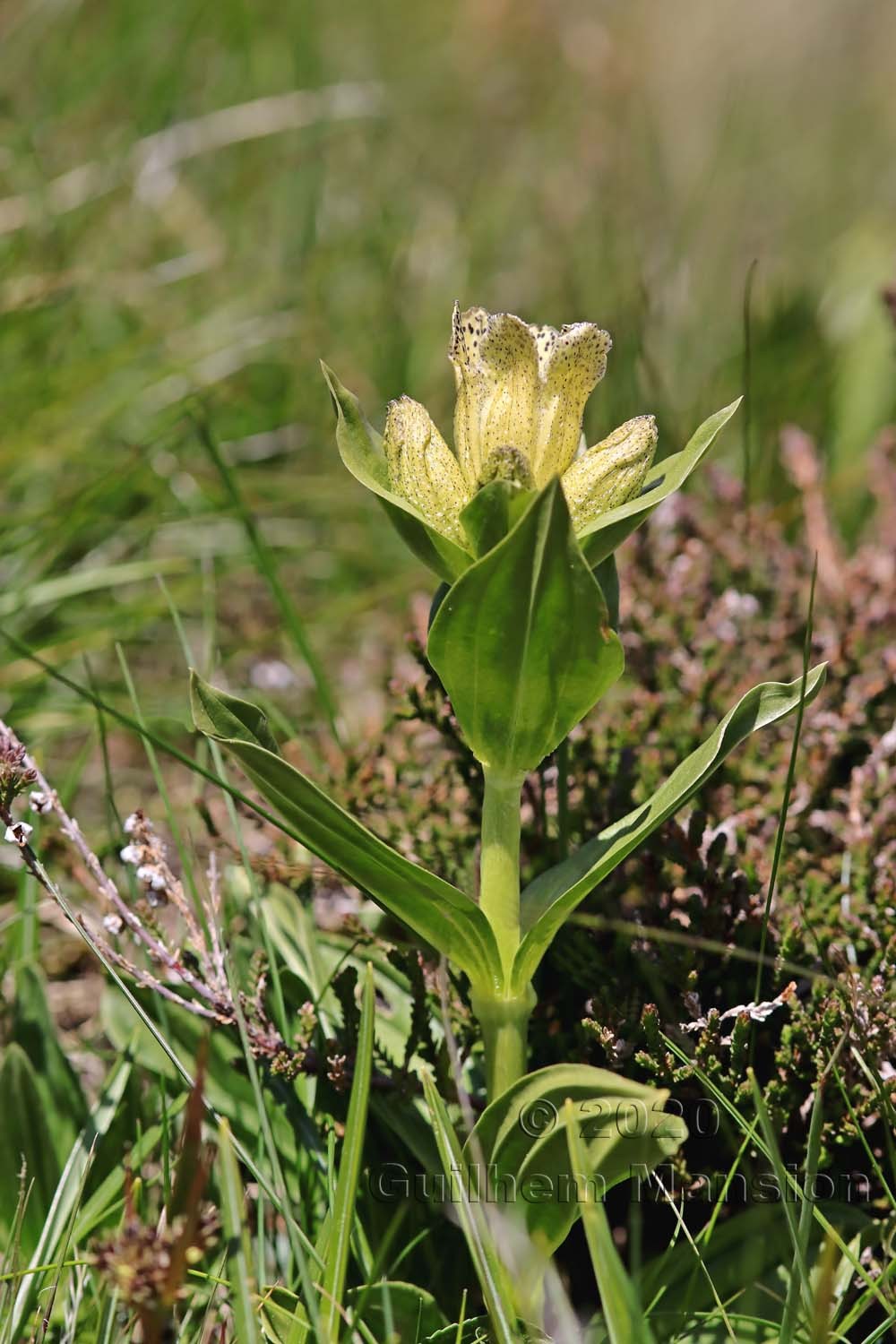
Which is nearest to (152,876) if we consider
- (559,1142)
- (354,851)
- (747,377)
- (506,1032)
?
(354,851)

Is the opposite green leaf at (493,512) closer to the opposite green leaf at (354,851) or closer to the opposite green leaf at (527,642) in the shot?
the opposite green leaf at (527,642)

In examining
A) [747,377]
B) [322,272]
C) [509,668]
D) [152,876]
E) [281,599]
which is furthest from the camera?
[322,272]

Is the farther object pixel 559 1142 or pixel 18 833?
pixel 18 833

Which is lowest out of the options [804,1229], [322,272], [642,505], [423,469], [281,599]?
[804,1229]

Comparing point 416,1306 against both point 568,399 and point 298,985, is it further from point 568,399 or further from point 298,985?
point 568,399

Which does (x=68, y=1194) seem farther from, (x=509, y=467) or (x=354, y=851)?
(x=509, y=467)

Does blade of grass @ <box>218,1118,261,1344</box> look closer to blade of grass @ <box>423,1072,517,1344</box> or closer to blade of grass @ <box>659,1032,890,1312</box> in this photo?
blade of grass @ <box>423,1072,517,1344</box>
